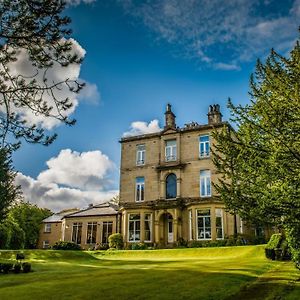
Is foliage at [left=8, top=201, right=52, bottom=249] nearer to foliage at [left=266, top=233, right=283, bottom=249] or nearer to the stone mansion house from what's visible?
the stone mansion house

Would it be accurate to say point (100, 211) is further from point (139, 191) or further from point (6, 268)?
point (6, 268)

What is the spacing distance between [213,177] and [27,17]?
3178cm

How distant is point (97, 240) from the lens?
1853 inches

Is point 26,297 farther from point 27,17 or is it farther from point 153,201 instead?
point 153,201

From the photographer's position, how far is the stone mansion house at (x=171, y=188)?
36.8 m

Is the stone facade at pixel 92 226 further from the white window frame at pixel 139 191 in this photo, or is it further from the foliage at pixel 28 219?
the foliage at pixel 28 219

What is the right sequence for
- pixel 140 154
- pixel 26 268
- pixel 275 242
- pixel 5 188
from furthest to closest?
pixel 140 154 → pixel 5 188 → pixel 275 242 → pixel 26 268

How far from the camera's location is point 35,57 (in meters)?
9.45

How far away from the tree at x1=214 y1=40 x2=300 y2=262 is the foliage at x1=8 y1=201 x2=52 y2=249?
57.5 meters

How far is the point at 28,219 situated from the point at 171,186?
39301 millimetres

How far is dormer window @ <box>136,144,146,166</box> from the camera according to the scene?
43.4 metres

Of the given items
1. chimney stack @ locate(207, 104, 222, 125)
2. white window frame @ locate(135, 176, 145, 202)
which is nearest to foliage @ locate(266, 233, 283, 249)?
chimney stack @ locate(207, 104, 222, 125)

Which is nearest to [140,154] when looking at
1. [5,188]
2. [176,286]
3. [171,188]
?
[171,188]

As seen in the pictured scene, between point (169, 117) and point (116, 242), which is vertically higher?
point (169, 117)
